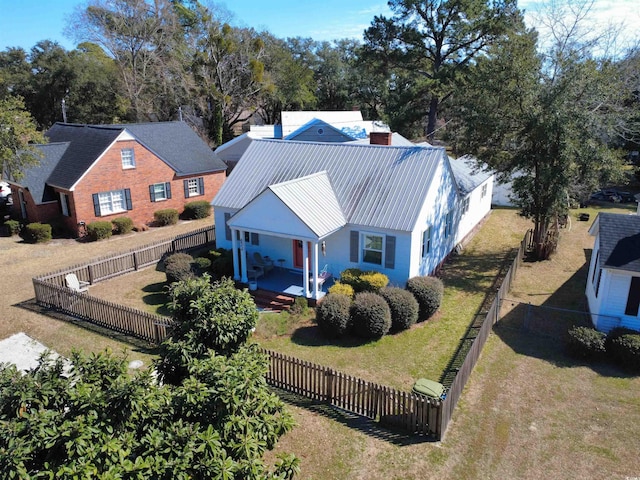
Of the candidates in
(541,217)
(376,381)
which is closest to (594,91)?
(541,217)

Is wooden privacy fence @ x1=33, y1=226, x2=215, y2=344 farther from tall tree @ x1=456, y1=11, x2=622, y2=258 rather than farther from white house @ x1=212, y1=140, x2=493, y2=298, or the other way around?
tall tree @ x1=456, y1=11, x2=622, y2=258

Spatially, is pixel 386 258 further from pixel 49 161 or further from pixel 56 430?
pixel 49 161

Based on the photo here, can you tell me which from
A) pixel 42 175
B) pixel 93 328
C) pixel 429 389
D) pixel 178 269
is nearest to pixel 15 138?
pixel 42 175

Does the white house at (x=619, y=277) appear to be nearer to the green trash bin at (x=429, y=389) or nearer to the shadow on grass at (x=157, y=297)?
the green trash bin at (x=429, y=389)

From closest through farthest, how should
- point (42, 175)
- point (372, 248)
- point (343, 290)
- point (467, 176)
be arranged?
point (343, 290)
point (372, 248)
point (467, 176)
point (42, 175)

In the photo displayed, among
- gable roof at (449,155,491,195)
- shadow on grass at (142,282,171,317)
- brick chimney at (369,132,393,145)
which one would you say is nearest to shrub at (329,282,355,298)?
shadow on grass at (142,282,171,317)

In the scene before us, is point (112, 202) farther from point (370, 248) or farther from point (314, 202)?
point (370, 248)
